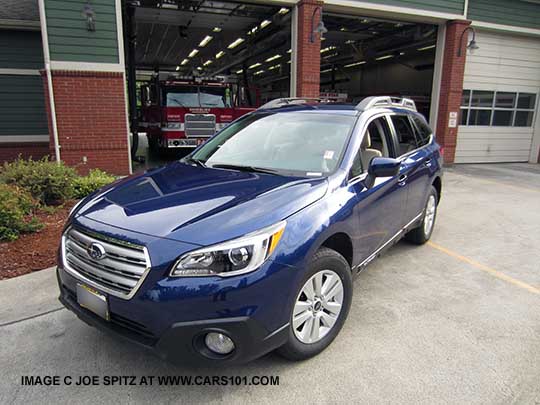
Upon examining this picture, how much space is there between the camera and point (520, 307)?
3.65 meters

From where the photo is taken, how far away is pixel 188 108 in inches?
467

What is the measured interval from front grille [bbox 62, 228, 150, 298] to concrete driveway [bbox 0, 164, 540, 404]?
0.71m

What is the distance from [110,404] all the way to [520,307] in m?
3.54

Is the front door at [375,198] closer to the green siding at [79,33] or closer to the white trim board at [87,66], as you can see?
the white trim board at [87,66]

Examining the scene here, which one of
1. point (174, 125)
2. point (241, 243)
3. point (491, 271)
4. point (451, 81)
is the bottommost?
point (491, 271)

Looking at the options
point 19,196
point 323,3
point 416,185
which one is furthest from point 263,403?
point 323,3

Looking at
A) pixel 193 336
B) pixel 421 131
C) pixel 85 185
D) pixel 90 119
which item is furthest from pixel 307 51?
pixel 193 336

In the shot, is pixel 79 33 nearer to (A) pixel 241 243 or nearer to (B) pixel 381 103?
(B) pixel 381 103

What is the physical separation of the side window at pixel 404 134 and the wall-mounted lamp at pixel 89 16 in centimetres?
675

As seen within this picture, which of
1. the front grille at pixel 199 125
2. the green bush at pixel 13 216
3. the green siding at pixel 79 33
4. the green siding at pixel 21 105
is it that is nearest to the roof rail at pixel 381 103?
the green bush at pixel 13 216

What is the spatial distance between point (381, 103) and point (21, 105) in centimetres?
972

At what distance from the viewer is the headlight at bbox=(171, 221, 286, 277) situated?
2168 mm

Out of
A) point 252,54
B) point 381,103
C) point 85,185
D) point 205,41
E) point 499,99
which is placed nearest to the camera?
point 381,103

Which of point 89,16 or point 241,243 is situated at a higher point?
point 89,16
